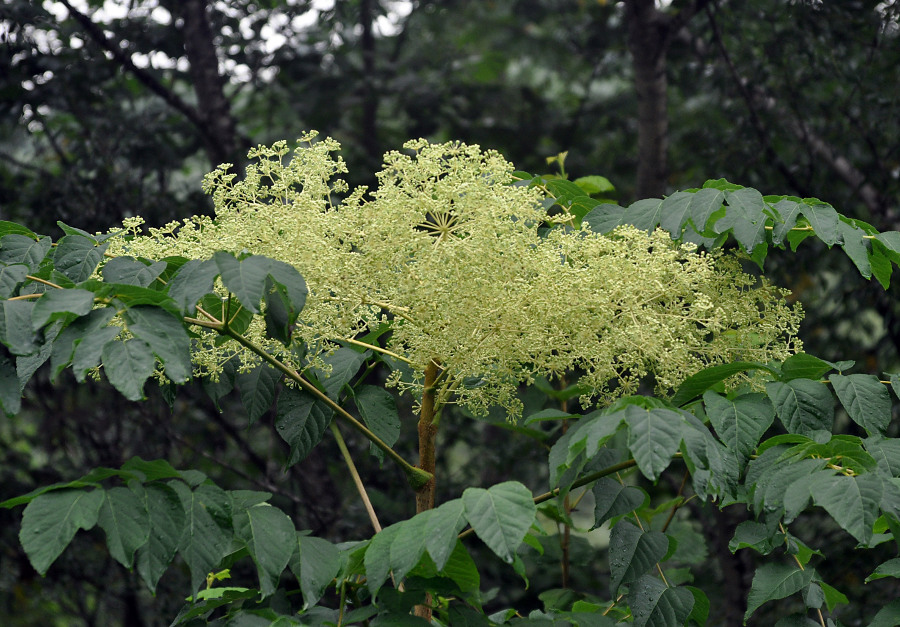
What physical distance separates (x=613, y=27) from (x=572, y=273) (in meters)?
5.79

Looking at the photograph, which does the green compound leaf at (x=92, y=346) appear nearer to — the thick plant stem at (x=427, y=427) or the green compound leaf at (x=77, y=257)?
the green compound leaf at (x=77, y=257)

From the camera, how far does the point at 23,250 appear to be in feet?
6.46

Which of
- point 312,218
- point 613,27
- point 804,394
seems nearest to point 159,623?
point 312,218

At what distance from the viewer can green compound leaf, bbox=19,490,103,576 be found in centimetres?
149

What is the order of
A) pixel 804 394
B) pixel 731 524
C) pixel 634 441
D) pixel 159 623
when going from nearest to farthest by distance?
1. pixel 634 441
2. pixel 804 394
3. pixel 731 524
4. pixel 159 623

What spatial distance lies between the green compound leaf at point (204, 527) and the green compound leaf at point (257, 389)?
0.54 metres

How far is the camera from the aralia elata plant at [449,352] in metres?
1.61

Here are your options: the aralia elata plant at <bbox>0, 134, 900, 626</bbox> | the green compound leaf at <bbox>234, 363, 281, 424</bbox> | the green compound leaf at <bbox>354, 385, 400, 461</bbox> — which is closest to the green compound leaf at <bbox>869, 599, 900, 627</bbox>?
the aralia elata plant at <bbox>0, 134, 900, 626</bbox>

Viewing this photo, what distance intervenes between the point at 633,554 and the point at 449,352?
0.70m

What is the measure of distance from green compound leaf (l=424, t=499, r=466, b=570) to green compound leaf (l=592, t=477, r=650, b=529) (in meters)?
0.48

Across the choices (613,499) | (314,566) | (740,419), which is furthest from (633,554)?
(314,566)

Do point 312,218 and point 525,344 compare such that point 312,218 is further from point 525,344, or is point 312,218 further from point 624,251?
point 624,251

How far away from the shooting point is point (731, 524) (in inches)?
175

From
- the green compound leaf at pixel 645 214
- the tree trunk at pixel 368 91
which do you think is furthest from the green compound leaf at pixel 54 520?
the tree trunk at pixel 368 91
